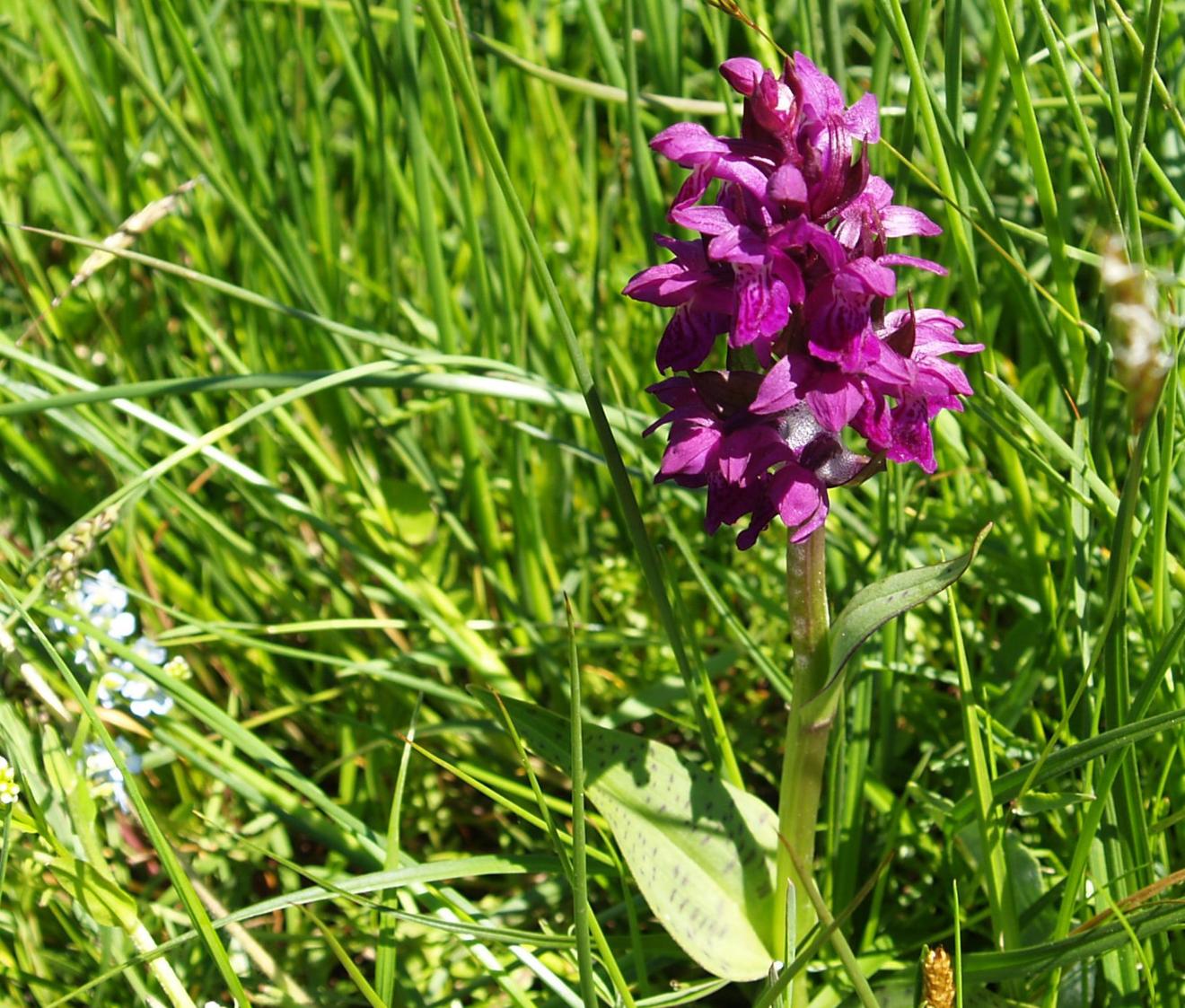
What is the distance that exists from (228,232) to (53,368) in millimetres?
863

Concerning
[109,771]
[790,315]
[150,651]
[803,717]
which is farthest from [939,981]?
[150,651]

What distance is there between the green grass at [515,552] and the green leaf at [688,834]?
0.19ft

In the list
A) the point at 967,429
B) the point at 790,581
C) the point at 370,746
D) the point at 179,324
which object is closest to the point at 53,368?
the point at 370,746

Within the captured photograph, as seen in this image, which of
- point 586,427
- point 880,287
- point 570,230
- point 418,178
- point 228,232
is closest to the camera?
point 880,287

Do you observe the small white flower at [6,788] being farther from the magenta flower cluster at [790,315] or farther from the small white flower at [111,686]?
the magenta flower cluster at [790,315]

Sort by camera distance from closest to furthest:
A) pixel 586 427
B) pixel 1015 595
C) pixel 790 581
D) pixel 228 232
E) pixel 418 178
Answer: pixel 790 581 → pixel 1015 595 → pixel 418 178 → pixel 586 427 → pixel 228 232

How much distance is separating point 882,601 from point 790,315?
0.90 feet

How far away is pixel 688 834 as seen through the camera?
131 cm

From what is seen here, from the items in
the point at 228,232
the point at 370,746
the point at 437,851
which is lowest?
the point at 437,851

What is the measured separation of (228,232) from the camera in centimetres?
233

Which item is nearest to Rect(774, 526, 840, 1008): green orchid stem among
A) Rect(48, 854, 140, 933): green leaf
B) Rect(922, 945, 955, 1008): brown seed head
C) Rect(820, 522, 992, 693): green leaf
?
Rect(820, 522, 992, 693): green leaf

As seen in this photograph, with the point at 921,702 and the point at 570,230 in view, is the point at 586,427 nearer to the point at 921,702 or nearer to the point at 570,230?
the point at 570,230

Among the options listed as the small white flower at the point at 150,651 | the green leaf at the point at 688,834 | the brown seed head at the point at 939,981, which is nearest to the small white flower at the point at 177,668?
the small white flower at the point at 150,651

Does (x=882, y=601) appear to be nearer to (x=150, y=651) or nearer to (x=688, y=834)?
(x=688, y=834)
